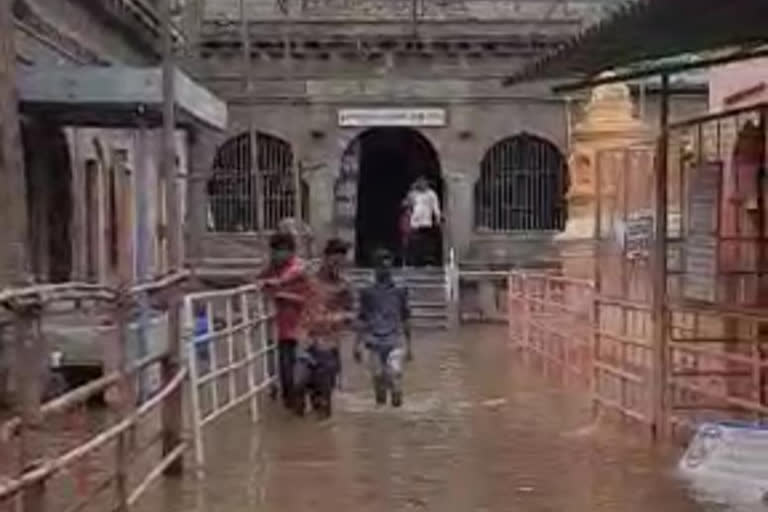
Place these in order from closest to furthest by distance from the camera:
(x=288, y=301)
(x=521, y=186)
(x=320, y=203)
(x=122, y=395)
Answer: (x=122, y=395)
(x=288, y=301)
(x=320, y=203)
(x=521, y=186)

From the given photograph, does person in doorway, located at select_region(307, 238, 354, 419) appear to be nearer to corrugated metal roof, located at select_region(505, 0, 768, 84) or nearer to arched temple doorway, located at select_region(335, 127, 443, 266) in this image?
corrugated metal roof, located at select_region(505, 0, 768, 84)

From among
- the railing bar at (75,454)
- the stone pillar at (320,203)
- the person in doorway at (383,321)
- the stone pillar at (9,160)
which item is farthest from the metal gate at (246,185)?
the railing bar at (75,454)

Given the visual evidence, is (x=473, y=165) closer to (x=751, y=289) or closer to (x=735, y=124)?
(x=735, y=124)

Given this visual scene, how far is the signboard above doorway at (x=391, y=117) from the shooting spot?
42.5 meters

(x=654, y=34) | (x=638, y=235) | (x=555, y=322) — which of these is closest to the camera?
(x=654, y=34)

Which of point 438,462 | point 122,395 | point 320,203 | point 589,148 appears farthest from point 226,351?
point 320,203

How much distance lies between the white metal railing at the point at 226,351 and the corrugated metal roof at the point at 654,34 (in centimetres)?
318

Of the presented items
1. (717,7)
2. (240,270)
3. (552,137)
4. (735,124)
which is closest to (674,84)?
(552,137)

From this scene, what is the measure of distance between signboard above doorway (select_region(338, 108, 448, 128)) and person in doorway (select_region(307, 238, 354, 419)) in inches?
950

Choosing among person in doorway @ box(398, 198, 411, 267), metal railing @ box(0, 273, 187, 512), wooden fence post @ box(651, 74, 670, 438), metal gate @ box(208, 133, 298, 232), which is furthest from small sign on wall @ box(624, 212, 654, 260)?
metal gate @ box(208, 133, 298, 232)

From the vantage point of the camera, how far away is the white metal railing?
14.6 m

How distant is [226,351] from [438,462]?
327 centimetres

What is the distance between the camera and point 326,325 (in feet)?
59.5

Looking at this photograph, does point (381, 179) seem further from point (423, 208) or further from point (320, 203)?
point (423, 208)
